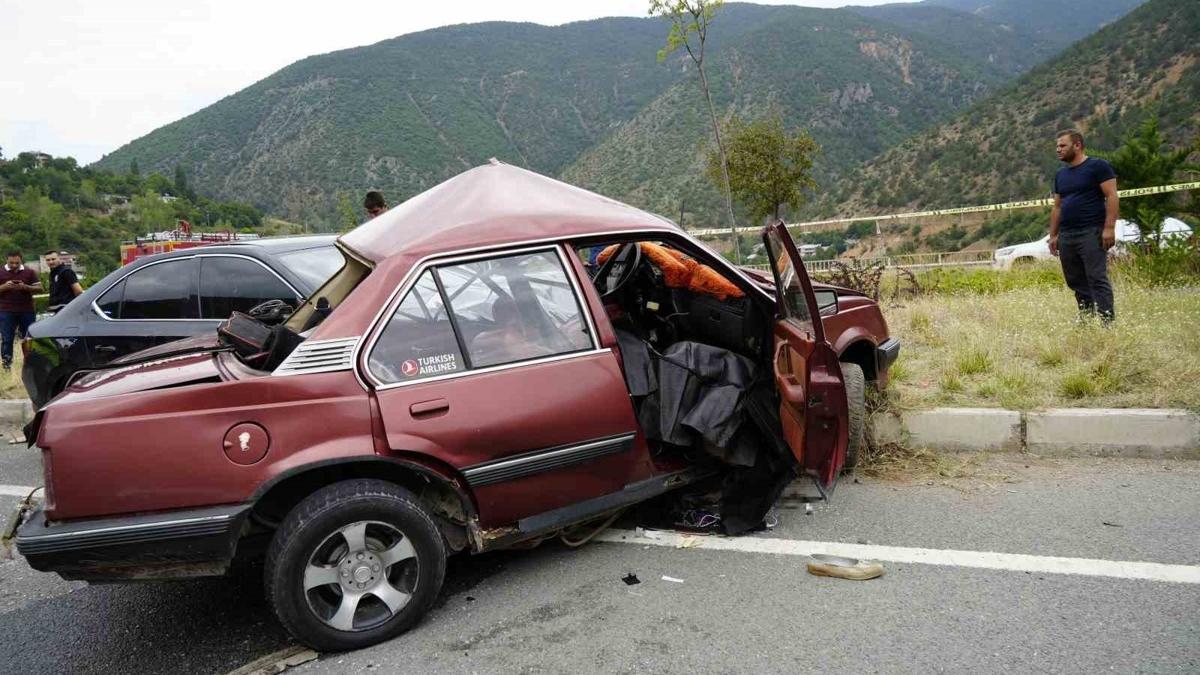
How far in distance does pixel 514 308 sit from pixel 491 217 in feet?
1.42

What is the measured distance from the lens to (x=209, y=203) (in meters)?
77.7

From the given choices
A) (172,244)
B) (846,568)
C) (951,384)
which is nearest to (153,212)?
(172,244)

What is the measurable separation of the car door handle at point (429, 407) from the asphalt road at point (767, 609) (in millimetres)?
871

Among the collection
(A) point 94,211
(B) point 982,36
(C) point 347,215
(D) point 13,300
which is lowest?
(D) point 13,300

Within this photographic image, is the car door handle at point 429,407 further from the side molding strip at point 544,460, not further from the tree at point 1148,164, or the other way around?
the tree at point 1148,164

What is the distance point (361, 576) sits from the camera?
2.94 meters

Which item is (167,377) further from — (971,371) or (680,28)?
(680,28)

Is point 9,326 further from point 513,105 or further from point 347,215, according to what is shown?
point 513,105

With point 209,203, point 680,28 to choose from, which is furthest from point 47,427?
point 209,203

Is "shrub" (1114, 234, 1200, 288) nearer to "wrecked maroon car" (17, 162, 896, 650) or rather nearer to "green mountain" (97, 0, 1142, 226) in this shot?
"wrecked maroon car" (17, 162, 896, 650)

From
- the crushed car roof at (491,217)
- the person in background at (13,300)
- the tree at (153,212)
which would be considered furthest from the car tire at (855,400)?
the tree at (153,212)

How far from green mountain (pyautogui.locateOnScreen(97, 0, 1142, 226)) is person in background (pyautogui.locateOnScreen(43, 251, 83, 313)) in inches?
1600

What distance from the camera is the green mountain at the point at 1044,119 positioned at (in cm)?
4244

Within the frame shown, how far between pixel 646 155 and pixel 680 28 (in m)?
47.3
